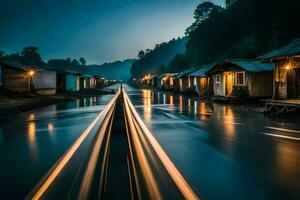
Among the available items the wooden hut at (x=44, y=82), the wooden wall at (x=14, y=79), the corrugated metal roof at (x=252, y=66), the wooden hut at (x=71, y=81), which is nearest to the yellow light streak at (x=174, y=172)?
the corrugated metal roof at (x=252, y=66)

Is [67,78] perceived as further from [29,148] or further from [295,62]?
[29,148]

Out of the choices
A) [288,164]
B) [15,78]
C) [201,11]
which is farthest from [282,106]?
[201,11]

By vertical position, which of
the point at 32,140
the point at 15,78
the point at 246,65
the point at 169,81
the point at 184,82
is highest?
the point at 169,81

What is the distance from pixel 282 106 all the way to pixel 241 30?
7324 cm

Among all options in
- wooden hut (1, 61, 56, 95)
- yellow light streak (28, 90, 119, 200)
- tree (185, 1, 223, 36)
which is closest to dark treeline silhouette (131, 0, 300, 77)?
tree (185, 1, 223, 36)

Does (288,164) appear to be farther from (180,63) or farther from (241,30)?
(180,63)

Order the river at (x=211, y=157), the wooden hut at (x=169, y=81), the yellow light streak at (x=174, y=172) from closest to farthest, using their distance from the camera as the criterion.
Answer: the yellow light streak at (x=174, y=172) < the river at (x=211, y=157) < the wooden hut at (x=169, y=81)

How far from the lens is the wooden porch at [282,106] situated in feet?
59.8

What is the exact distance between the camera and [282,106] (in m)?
20.1

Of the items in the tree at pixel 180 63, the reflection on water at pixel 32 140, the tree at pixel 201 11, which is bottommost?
the reflection on water at pixel 32 140

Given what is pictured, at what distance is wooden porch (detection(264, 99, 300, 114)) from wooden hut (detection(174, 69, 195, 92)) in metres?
30.9

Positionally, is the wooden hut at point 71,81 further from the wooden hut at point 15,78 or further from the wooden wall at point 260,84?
the wooden wall at point 260,84

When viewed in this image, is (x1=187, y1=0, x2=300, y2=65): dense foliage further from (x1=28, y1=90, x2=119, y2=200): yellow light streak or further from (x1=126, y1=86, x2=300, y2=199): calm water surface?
(x1=28, y1=90, x2=119, y2=200): yellow light streak

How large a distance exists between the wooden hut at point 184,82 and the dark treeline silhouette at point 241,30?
631 inches
